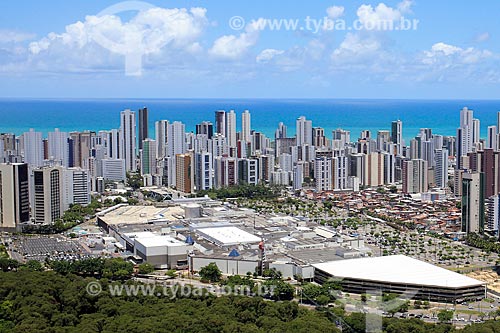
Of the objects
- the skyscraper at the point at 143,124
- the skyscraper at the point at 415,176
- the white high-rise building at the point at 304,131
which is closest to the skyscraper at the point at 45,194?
the skyscraper at the point at 415,176

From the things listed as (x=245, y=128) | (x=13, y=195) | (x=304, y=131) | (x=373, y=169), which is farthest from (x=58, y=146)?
(x=373, y=169)

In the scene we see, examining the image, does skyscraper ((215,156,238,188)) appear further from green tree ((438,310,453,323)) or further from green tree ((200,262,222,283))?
green tree ((438,310,453,323))

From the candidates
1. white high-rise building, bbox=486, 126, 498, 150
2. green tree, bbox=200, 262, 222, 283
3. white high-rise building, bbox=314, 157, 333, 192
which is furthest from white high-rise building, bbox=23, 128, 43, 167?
white high-rise building, bbox=486, 126, 498, 150

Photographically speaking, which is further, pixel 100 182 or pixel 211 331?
pixel 100 182

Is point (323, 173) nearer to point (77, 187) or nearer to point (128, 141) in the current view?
point (77, 187)

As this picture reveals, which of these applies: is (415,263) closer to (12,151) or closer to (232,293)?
(232,293)

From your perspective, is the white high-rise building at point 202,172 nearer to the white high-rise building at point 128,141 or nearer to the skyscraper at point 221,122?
the white high-rise building at point 128,141

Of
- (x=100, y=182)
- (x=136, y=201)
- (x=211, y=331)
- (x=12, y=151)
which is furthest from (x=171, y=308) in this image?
(x=12, y=151)
